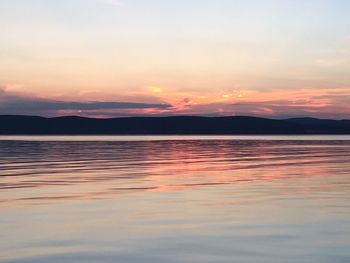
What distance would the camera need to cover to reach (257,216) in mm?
13438

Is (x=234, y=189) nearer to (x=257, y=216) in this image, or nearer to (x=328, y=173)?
(x=257, y=216)

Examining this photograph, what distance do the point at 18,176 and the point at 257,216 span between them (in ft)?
41.4

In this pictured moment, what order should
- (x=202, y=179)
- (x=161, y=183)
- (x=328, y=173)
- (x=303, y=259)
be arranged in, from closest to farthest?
(x=303, y=259) < (x=161, y=183) < (x=202, y=179) < (x=328, y=173)

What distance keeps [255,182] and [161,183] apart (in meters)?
3.44

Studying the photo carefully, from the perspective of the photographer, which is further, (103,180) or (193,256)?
(103,180)

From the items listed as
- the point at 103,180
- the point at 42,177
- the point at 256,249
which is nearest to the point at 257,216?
the point at 256,249

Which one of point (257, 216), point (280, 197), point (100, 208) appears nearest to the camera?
point (257, 216)

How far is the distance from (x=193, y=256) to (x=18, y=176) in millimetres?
14999

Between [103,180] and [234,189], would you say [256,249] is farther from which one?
[103,180]

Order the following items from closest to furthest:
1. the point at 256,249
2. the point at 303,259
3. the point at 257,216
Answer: the point at 303,259, the point at 256,249, the point at 257,216

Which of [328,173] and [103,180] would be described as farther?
[328,173]

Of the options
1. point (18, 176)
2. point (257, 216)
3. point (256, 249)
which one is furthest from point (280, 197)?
point (18, 176)

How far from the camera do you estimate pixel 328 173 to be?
25.0 metres

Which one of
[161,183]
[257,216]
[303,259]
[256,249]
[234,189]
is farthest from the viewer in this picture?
[161,183]
